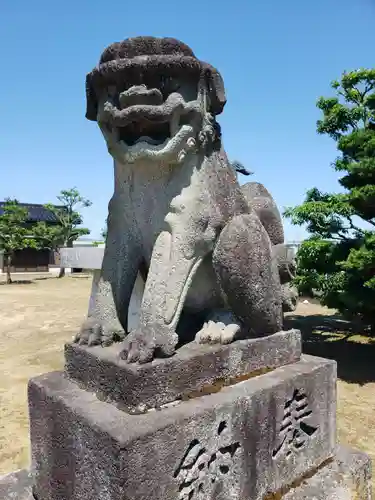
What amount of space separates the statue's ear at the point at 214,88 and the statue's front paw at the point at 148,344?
42.3 inches

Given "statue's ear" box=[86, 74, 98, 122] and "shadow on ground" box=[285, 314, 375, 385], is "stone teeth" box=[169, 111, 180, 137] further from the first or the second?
"shadow on ground" box=[285, 314, 375, 385]

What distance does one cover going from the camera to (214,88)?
1.96 metres

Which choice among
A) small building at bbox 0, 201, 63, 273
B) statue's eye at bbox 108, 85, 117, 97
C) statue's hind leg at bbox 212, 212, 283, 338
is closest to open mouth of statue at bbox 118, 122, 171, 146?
statue's eye at bbox 108, 85, 117, 97

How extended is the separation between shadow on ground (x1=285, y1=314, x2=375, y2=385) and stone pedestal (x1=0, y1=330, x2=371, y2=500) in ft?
12.1

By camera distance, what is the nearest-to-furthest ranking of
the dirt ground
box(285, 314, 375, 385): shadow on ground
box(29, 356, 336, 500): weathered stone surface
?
box(29, 356, 336, 500): weathered stone surface
the dirt ground
box(285, 314, 375, 385): shadow on ground

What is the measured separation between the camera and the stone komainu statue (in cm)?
175

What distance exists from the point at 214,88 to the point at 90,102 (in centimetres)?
58

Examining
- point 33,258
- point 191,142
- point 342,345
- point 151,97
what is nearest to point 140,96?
point 151,97

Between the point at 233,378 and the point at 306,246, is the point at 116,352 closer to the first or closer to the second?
the point at 233,378

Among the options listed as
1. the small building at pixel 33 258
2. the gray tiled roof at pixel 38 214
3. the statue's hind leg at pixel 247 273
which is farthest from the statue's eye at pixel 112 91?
the gray tiled roof at pixel 38 214

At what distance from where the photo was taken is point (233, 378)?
1.95 meters

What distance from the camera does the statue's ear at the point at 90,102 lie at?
1.92 m

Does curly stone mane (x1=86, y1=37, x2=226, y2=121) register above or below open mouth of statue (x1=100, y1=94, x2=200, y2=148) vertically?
above

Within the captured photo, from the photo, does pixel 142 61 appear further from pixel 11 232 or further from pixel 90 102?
pixel 11 232
